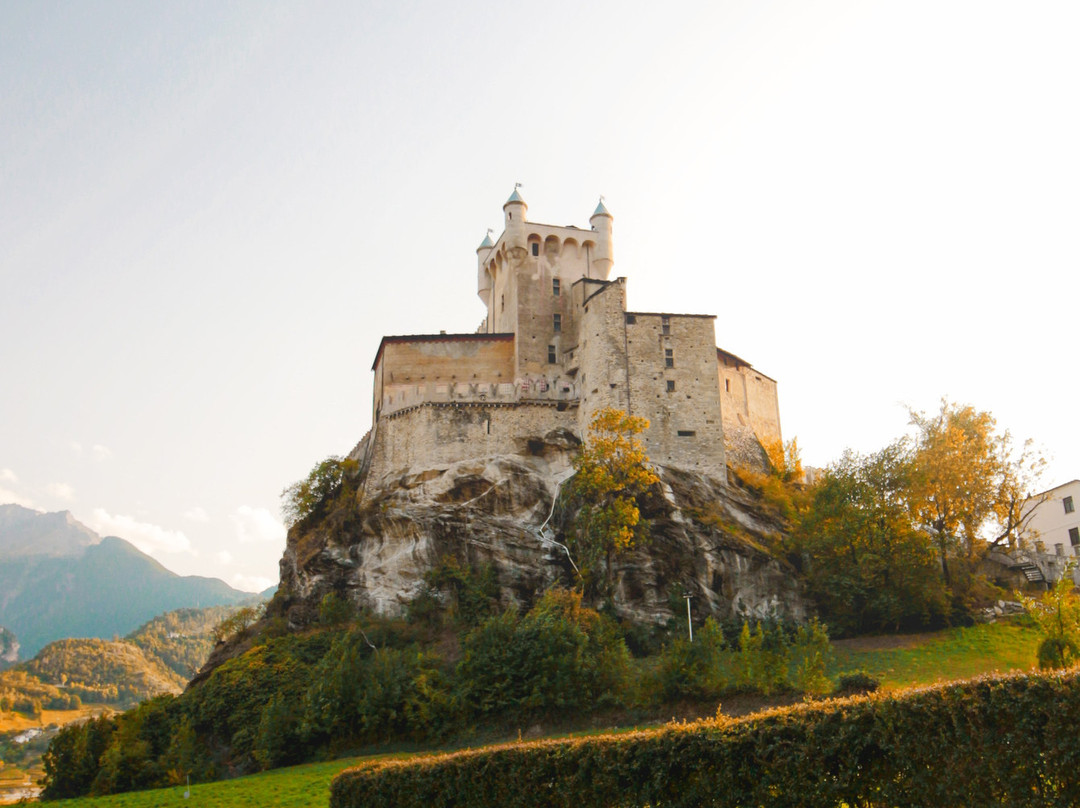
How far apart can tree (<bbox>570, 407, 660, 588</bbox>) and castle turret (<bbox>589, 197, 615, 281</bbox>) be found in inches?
654

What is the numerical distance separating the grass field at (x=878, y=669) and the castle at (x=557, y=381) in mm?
14443

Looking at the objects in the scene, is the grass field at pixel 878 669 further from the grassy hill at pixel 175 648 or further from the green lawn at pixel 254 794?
the grassy hill at pixel 175 648

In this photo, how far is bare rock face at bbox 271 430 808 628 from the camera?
49531 millimetres

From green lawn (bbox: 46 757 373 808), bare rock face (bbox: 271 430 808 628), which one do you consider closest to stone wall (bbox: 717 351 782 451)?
bare rock face (bbox: 271 430 808 628)

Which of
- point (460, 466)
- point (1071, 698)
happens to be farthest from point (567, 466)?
point (1071, 698)

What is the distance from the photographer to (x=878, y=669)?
40.9 metres

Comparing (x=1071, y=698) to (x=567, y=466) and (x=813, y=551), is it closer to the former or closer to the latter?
(x=813, y=551)

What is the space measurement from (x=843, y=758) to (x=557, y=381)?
45.2m

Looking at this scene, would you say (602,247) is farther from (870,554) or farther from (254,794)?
(254,794)

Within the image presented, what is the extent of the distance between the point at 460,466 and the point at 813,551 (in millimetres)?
20738

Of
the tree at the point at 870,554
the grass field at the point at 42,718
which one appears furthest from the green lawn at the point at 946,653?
the grass field at the point at 42,718

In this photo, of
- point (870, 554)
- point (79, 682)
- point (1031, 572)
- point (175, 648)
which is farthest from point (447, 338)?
point (175, 648)

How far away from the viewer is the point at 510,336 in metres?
63.0

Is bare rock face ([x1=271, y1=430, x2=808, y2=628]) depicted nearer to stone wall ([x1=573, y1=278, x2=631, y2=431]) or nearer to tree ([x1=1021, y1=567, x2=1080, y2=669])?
stone wall ([x1=573, y1=278, x2=631, y2=431])
